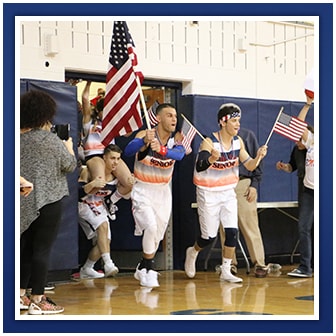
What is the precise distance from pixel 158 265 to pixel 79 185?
1448 millimetres

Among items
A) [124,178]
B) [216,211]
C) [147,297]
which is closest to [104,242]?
[124,178]

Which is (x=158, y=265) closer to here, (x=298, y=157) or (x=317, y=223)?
(x=298, y=157)

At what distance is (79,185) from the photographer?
1039cm

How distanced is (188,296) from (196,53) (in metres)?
3.63

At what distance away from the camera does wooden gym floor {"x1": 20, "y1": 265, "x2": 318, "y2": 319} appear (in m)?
7.39

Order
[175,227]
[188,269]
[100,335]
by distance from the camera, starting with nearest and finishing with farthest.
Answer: [100,335] → [188,269] → [175,227]

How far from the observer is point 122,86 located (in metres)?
8.40

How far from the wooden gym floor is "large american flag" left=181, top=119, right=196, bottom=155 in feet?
4.69

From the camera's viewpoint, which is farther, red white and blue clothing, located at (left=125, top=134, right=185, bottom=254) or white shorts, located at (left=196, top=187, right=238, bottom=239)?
white shorts, located at (left=196, top=187, right=238, bottom=239)

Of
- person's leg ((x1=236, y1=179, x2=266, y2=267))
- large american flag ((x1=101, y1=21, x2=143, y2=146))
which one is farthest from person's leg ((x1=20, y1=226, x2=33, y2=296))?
person's leg ((x1=236, y1=179, x2=266, y2=267))

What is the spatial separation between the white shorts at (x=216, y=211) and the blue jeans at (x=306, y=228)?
0.81 metres

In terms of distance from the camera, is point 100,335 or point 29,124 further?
point 29,124

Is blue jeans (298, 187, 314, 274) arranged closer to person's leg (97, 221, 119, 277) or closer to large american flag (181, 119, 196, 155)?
large american flag (181, 119, 196, 155)
